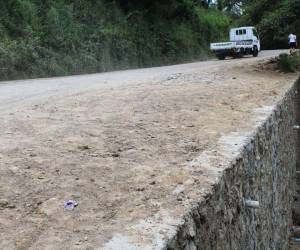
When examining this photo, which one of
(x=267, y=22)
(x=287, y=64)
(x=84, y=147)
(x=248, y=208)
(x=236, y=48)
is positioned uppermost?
(x=267, y=22)

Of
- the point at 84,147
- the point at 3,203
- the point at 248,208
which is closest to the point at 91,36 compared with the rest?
the point at 84,147

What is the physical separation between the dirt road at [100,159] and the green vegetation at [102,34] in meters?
9.80

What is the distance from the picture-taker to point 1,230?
10.8 feet

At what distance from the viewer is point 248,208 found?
543cm

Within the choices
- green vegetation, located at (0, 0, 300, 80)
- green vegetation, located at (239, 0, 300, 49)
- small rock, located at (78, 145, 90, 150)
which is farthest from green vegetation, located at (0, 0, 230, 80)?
small rock, located at (78, 145, 90, 150)

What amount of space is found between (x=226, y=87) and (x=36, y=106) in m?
4.09

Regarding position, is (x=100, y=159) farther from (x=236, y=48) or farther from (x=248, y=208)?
(x=236, y=48)

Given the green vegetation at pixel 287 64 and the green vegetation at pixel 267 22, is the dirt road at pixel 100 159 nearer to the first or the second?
the green vegetation at pixel 287 64

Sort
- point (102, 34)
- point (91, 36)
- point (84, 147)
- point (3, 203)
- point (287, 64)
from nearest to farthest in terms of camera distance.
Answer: point (3, 203)
point (84, 147)
point (287, 64)
point (91, 36)
point (102, 34)

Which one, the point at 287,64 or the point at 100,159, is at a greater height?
the point at 100,159

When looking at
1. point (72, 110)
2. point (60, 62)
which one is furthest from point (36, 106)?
point (60, 62)

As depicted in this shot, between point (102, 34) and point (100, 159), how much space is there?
62.6ft

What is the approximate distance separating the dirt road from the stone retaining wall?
21cm

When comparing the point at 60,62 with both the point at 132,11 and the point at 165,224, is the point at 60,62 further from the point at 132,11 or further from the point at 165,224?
the point at 165,224
